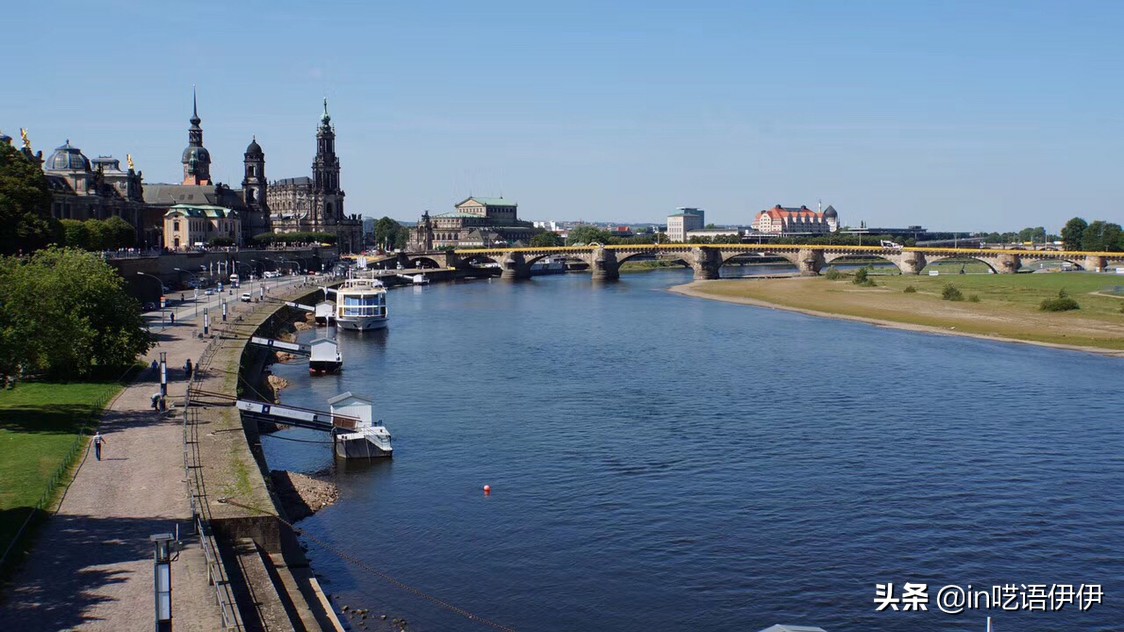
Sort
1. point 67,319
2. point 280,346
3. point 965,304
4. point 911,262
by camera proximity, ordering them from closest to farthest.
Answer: point 67,319 < point 280,346 < point 965,304 < point 911,262

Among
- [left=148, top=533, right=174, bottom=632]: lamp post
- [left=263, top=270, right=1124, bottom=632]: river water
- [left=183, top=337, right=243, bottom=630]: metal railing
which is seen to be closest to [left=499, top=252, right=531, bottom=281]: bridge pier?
[left=263, top=270, right=1124, bottom=632]: river water

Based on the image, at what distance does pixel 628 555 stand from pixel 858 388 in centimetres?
3063

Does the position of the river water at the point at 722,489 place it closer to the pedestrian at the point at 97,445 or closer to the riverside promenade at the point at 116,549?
the riverside promenade at the point at 116,549

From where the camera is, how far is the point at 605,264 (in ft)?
588

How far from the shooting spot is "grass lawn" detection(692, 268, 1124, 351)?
83000 millimetres

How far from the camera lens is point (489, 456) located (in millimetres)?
42312

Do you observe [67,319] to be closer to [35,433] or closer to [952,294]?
[35,433]

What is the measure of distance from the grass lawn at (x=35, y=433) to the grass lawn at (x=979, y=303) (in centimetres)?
6485

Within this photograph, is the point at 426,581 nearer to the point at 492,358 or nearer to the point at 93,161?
the point at 492,358

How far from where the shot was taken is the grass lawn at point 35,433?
2750 cm

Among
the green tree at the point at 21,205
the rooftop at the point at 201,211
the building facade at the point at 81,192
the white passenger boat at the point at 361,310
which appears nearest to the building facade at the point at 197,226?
the rooftop at the point at 201,211

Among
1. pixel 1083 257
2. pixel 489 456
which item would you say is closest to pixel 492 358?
pixel 489 456

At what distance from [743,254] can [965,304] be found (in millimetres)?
69468

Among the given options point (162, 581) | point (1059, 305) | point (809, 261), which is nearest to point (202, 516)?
point (162, 581)
